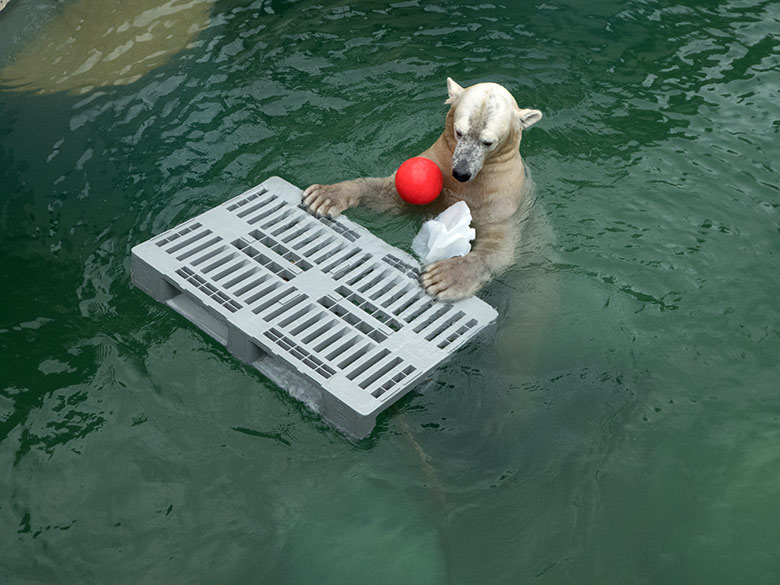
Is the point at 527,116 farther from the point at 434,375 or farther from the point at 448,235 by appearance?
the point at 434,375

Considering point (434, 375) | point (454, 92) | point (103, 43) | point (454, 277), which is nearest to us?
point (434, 375)

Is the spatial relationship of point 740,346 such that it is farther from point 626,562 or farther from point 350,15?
point 350,15

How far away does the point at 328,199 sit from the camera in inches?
200

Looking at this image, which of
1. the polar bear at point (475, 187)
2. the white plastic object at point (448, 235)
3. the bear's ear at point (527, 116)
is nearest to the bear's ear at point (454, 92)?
the polar bear at point (475, 187)

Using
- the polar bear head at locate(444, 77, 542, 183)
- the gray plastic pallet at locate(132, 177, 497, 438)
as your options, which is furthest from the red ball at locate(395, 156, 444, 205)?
the gray plastic pallet at locate(132, 177, 497, 438)

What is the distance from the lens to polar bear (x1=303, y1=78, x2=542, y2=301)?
4.73 m

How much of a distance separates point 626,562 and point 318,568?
4.65ft

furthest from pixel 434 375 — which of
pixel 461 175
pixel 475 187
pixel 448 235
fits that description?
pixel 475 187

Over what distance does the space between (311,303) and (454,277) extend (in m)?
0.84

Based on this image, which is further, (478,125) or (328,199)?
(328,199)

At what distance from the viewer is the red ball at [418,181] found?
4.98 m

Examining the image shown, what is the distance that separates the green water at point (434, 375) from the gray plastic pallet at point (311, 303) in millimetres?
212

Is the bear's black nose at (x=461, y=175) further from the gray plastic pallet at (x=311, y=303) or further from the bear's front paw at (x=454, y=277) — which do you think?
the gray plastic pallet at (x=311, y=303)

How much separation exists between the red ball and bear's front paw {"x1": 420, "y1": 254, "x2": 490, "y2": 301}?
509 mm
